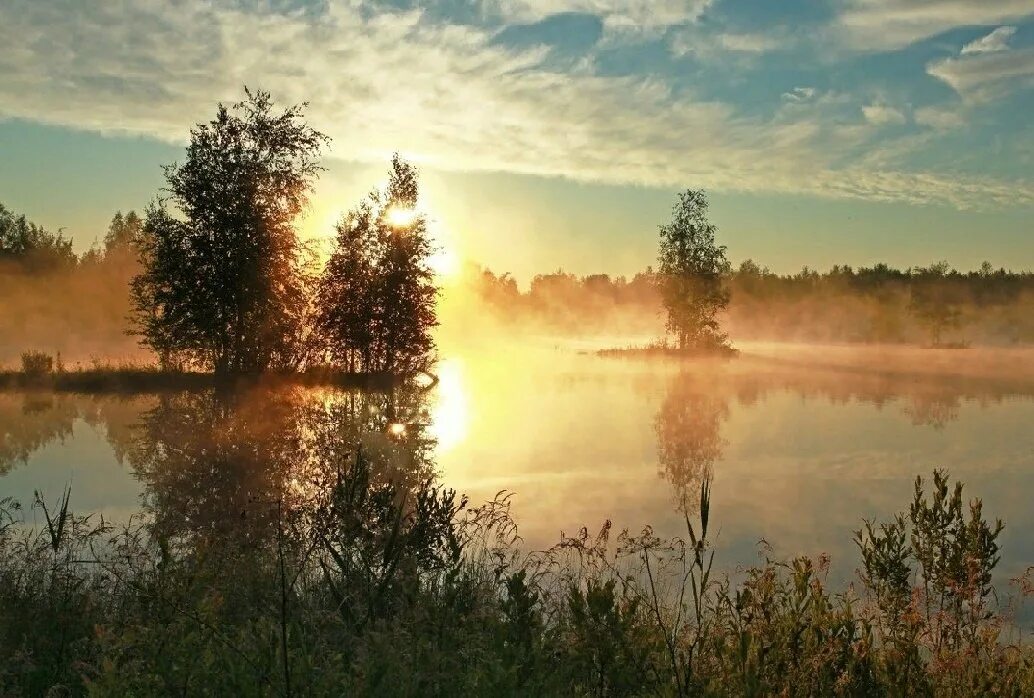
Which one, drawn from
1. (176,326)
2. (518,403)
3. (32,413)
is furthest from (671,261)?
(32,413)

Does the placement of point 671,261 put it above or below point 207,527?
above

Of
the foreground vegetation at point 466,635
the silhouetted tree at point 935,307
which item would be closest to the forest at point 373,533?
the foreground vegetation at point 466,635

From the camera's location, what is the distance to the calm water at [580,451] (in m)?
17.1

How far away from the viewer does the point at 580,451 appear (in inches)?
1045

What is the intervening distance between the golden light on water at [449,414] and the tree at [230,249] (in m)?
9.90

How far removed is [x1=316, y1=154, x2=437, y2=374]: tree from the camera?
48781 millimetres

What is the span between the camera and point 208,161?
42688mm

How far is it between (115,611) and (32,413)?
2661cm

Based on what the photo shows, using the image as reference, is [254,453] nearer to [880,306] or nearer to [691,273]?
[691,273]

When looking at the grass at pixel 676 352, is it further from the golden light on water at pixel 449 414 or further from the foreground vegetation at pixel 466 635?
the foreground vegetation at pixel 466 635

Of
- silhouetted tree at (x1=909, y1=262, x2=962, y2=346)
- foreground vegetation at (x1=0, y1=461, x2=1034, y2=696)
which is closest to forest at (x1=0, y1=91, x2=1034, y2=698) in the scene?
foreground vegetation at (x1=0, y1=461, x2=1034, y2=696)

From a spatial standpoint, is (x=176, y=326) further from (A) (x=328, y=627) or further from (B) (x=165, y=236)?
(A) (x=328, y=627)

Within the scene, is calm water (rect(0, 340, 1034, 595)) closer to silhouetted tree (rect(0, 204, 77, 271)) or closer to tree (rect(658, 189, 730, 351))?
tree (rect(658, 189, 730, 351))

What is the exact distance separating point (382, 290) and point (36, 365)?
17919 millimetres
